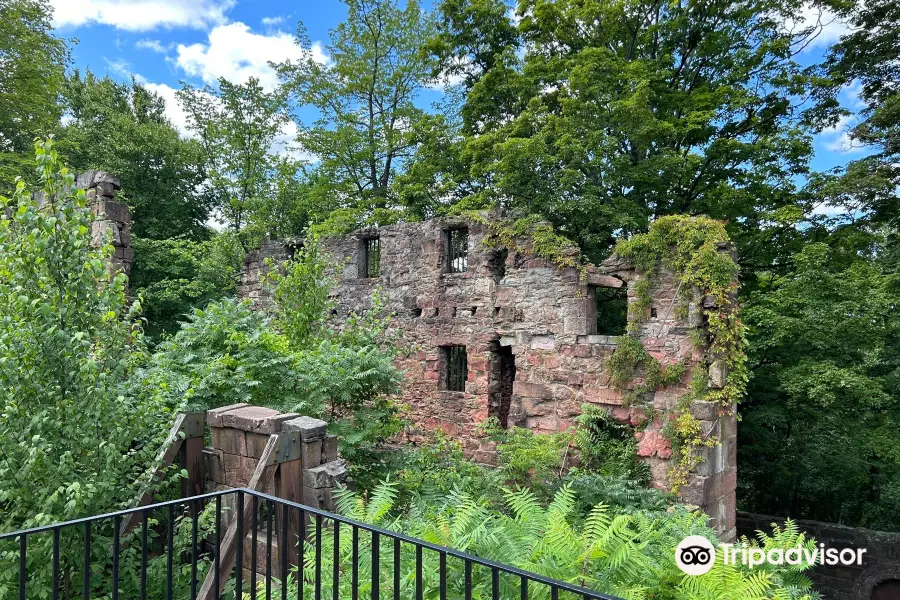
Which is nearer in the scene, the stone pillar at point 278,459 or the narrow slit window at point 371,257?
the stone pillar at point 278,459

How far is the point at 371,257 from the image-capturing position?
40.0 ft

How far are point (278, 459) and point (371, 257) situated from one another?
25.0 ft

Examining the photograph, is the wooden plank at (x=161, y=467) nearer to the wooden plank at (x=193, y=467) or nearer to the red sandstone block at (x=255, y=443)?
the wooden plank at (x=193, y=467)

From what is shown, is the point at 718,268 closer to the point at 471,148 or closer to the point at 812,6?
the point at 471,148

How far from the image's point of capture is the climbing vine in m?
7.27

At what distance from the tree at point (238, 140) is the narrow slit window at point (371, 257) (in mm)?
9753

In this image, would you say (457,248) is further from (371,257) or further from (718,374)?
(718,374)

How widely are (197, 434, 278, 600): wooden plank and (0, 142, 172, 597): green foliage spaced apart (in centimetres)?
98

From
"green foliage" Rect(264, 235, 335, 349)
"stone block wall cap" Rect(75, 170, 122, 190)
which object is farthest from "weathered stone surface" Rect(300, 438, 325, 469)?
"stone block wall cap" Rect(75, 170, 122, 190)

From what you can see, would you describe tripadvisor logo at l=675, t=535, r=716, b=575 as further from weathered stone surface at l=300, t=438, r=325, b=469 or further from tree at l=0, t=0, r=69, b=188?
tree at l=0, t=0, r=69, b=188

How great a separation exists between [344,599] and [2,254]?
136 inches

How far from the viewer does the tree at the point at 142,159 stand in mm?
18578

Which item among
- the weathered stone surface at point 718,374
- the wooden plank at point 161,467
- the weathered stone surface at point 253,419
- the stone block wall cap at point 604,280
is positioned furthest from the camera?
the stone block wall cap at point 604,280

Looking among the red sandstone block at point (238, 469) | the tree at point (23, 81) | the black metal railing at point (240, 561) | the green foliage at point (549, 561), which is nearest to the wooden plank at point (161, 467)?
the black metal railing at point (240, 561)
